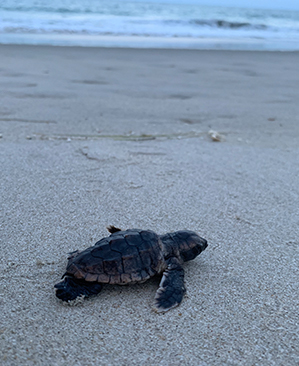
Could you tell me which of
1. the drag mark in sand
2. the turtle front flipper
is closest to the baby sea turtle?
the turtle front flipper

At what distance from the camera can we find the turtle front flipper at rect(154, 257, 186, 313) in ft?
5.79

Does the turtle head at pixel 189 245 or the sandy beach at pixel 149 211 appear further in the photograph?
the turtle head at pixel 189 245

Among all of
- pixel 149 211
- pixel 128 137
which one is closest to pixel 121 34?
pixel 128 137

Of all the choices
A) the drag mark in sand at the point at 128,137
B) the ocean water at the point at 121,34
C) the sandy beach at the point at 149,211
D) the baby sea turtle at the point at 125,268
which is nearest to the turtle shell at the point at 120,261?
the baby sea turtle at the point at 125,268

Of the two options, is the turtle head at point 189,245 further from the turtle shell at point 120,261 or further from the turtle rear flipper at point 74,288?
the turtle rear flipper at point 74,288

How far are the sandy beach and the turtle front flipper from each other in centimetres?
4

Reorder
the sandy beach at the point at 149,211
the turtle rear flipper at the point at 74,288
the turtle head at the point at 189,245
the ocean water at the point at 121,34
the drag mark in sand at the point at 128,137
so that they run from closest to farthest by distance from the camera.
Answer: the sandy beach at the point at 149,211 < the turtle rear flipper at the point at 74,288 < the turtle head at the point at 189,245 < the drag mark in sand at the point at 128,137 < the ocean water at the point at 121,34

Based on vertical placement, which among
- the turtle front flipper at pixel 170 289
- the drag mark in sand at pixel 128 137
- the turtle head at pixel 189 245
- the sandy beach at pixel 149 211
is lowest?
the drag mark in sand at pixel 128 137

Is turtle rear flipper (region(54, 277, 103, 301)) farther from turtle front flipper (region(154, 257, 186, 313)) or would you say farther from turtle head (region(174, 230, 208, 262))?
turtle head (region(174, 230, 208, 262))

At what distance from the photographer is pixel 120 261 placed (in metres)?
1.82

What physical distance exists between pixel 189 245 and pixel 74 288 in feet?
2.22

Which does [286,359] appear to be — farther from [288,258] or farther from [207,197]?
[207,197]

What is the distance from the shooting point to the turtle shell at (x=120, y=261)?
5.89ft

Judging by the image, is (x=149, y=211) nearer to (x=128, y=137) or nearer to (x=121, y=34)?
(x=128, y=137)
